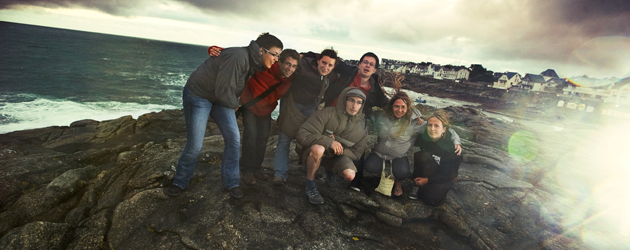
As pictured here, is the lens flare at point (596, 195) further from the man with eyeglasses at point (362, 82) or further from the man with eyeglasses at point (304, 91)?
the man with eyeglasses at point (304, 91)

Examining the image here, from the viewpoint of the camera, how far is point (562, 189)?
235 inches

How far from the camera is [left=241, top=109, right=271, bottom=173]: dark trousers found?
4.34 metres

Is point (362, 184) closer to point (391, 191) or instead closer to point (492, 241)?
point (391, 191)

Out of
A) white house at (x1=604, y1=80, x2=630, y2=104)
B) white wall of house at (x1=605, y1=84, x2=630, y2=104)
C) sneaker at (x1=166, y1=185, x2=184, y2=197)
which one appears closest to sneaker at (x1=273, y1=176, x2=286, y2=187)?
sneaker at (x1=166, y1=185, x2=184, y2=197)

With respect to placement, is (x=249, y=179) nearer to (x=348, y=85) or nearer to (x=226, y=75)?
(x=226, y=75)

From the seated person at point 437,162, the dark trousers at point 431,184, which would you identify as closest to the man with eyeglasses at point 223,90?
the seated person at point 437,162

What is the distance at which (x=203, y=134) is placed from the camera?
12.4ft

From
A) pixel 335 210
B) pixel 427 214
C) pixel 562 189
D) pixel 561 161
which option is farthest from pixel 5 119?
pixel 561 161

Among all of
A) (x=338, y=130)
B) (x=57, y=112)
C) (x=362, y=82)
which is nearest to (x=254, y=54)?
(x=338, y=130)

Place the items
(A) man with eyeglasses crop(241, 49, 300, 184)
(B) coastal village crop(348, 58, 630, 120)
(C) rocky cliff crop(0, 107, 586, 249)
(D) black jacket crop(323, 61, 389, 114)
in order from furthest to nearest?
(B) coastal village crop(348, 58, 630, 120) → (D) black jacket crop(323, 61, 389, 114) → (A) man with eyeglasses crop(241, 49, 300, 184) → (C) rocky cliff crop(0, 107, 586, 249)

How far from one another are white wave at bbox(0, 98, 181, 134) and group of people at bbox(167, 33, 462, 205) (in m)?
18.9

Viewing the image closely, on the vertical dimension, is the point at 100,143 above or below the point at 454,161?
below

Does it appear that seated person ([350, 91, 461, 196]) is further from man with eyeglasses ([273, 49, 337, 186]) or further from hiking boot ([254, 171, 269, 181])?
hiking boot ([254, 171, 269, 181])

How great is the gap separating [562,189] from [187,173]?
26.6 feet
